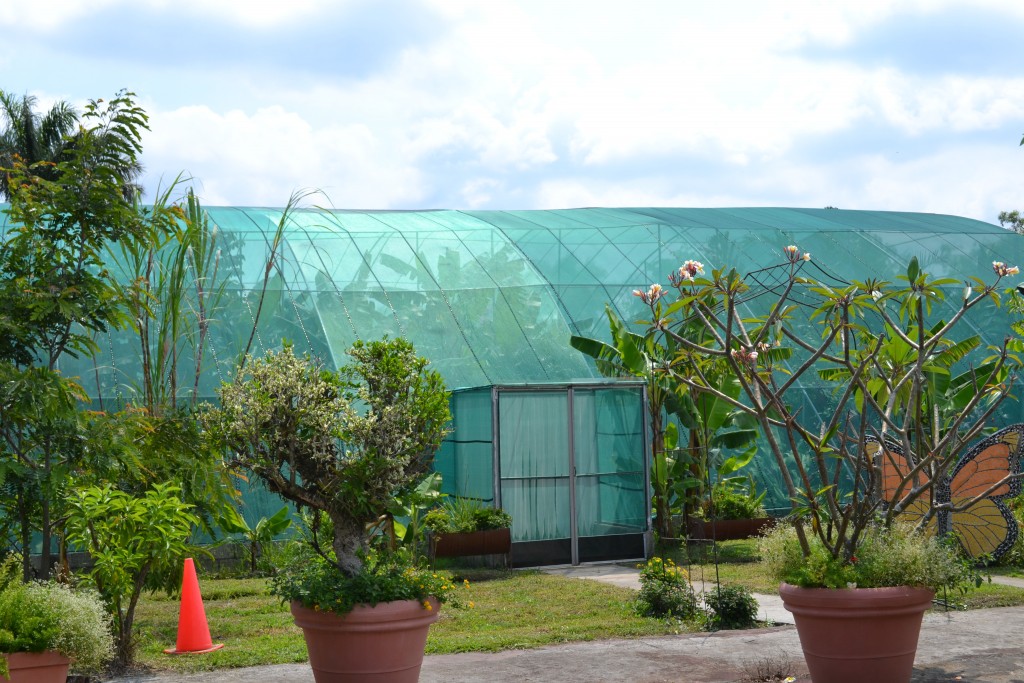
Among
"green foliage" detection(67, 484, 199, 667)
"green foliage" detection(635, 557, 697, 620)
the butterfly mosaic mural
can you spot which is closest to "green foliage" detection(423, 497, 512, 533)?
"green foliage" detection(635, 557, 697, 620)

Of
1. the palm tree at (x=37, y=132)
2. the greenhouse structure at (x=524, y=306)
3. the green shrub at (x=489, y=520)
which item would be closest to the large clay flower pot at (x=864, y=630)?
the greenhouse structure at (x=524, y=306)

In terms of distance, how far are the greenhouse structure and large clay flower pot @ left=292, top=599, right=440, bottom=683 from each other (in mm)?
6984

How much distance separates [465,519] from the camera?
1524cm

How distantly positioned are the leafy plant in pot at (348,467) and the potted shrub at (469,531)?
723 centimetres

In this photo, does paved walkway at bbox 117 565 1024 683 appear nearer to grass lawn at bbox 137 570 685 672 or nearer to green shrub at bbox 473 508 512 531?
grass lawn at bbox 137 570 685 672

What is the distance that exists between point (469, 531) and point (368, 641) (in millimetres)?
7723

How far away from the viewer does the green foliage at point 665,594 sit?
1116 centimetres

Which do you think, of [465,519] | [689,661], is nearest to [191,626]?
[689,661]

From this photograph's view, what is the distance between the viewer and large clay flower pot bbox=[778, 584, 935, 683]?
7656 mm

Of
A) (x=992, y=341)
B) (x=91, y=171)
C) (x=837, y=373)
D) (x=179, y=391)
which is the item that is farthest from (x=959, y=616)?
(x=992, y=341)

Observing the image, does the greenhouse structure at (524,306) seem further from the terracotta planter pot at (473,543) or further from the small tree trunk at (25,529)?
the small tree trunk at (25,529)

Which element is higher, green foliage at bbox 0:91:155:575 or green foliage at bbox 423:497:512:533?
green foliage at bbox 0:91:155:575

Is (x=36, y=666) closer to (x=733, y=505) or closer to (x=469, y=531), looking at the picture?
(x=469, y=531)

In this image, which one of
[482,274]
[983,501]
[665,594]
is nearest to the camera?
[665,594]
